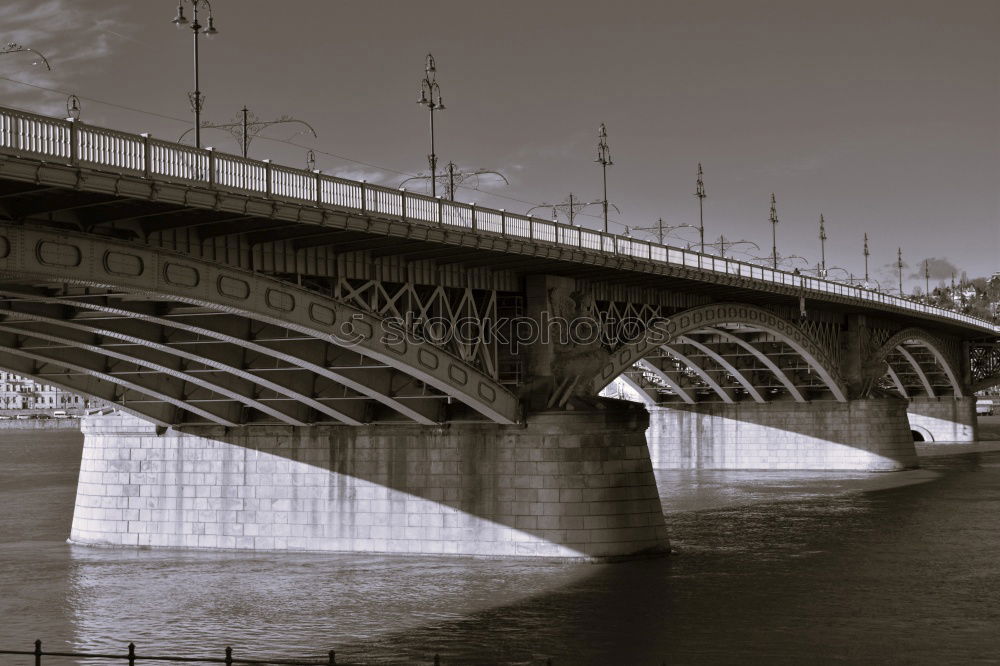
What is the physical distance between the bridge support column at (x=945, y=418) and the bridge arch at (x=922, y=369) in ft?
3.02

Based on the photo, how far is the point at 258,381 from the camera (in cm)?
3428

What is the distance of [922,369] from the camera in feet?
338

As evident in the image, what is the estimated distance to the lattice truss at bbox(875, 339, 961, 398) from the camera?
3873 inches

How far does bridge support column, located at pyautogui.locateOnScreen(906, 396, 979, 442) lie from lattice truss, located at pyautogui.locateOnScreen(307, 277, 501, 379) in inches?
2918

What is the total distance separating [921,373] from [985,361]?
15.0 m

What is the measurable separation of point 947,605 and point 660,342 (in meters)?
18.1

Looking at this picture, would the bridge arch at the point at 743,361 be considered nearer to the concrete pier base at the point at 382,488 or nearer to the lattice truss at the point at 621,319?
the lattice truss at the point at 621,319

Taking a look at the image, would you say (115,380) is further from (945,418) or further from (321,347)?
(945,418)

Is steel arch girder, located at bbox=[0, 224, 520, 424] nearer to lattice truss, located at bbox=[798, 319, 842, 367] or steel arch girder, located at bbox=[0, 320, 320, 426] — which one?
steel arch girder, located at bbox=[0, 320, 320, 426]

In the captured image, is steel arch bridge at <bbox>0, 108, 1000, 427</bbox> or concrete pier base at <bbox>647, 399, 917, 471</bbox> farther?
concrete pier base at <bbox>647, 399, 917, 471</bbox>

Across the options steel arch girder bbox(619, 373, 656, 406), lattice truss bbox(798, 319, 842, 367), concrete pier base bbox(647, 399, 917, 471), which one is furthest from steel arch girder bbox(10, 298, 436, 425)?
concrete pier base bbox(647, 399, 917, 471)

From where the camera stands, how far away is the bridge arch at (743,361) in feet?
194

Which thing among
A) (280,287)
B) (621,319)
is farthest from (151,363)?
(621,319)

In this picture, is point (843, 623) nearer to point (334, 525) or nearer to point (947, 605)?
point (947, 605)
